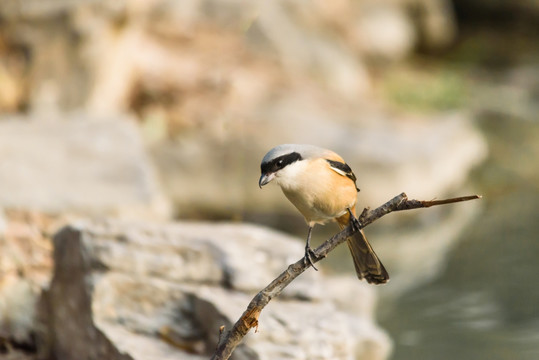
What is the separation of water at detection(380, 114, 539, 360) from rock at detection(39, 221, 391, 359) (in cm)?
188

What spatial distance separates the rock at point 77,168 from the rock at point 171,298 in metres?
1.14

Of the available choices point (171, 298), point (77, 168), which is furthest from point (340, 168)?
point (77, 168)

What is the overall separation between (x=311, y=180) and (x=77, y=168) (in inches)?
138

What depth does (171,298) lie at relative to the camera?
3393 millimetres

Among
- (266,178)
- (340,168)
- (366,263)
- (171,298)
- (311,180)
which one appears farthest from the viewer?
(171,298)

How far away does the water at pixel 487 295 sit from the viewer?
5.20 metres

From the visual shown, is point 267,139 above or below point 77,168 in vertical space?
above

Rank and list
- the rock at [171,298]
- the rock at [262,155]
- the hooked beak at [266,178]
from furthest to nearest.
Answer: the rock at [262,155] → the rock at [171,298] → the hooked beak at [266,178]

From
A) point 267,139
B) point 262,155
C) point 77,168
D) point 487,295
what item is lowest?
point 487,295

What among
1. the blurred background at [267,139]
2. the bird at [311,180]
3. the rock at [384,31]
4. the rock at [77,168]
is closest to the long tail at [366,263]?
the bird at [311,180]

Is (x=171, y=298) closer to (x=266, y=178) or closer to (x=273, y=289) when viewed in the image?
(x=273, y=289)

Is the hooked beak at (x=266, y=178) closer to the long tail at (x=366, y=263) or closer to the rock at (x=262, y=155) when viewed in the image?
the long tail at (x=366, y=263)

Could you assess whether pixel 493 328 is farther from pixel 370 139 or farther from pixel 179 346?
pixel 370 139

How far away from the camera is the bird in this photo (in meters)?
2.23
